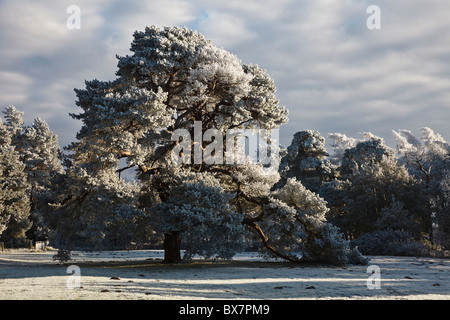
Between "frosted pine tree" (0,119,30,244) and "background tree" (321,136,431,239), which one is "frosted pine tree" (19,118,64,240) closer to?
"frosted pine tree" (0,119,30,244)

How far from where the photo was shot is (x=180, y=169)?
1825 centimetres

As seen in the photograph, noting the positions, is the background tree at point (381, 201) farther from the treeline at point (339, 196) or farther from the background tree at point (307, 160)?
the background tree at point (307, 160)

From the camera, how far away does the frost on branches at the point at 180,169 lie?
16203 millimetres

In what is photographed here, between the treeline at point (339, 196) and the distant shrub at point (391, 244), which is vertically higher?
the treeline at point (339, 196)

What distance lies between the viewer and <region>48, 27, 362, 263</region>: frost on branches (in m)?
16.2

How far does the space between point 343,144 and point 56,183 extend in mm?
84293

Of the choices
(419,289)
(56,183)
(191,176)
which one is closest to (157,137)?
(191,176)

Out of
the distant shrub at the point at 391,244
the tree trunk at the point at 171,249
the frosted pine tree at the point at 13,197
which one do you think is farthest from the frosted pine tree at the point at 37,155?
the distant shrub at the point at 391,244

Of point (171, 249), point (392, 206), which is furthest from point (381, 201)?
point (171, 249)

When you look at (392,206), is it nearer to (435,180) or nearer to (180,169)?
(435,180)

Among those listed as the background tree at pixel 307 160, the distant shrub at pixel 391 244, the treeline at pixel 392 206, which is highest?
the background tree at pixel 307 160

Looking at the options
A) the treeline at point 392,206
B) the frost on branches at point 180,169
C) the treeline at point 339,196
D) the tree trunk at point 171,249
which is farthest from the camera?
the treeline at point 392,206

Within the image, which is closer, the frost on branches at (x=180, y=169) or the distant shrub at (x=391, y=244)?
the frost on branches at (x=180, y=169)

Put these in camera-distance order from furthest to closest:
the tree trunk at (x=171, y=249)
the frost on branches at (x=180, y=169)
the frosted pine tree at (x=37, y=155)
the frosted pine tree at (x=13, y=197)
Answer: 1. the frosted pine tree at (x=37, y=155)
2. the frosted pine tree at (x=13, y=197)
3. the tree trunk at (x=171, y=249)
4. the frost on branches at (x=180, y=169)
